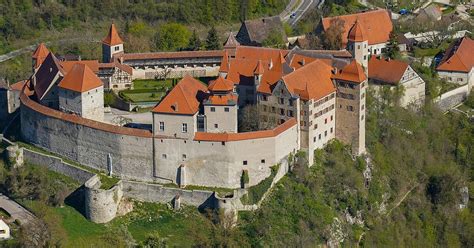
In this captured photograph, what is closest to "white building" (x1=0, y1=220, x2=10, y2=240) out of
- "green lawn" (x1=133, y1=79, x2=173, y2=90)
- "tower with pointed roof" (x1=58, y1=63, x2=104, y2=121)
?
"tower with pointed roof" (x1=58, y1=63, x2=104, y2=121)

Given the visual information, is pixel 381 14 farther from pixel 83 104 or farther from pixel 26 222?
pixel 26 222

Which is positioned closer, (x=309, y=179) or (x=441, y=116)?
(x=309, y=179)

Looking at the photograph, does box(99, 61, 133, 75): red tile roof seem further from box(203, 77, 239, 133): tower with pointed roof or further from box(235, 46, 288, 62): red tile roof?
box(203, 77, 239, 133): tower with pointed roof

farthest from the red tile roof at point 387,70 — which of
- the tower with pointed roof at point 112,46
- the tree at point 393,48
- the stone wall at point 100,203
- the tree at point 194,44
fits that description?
the stone wall at point 100,203

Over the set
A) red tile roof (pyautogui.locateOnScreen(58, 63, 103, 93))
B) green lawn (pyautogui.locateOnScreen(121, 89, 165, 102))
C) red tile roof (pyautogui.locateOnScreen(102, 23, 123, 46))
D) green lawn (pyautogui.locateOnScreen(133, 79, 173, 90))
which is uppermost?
red tile roof (pyautogui.locateOnScreen(102, 23, 123, 46))

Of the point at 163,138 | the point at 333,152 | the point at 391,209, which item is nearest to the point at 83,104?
the point at 163,138

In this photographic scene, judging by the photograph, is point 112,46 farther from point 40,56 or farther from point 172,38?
point 172,38
